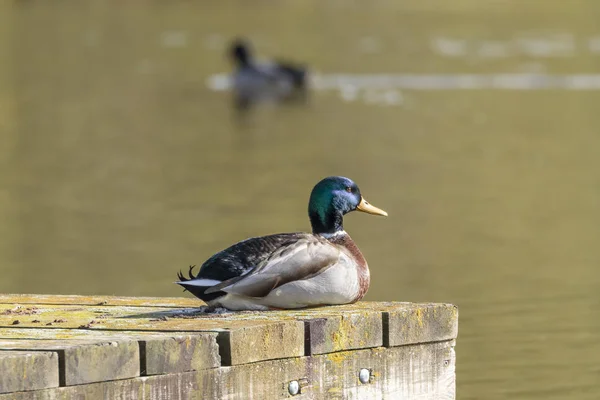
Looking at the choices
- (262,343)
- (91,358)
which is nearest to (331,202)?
(262,343)

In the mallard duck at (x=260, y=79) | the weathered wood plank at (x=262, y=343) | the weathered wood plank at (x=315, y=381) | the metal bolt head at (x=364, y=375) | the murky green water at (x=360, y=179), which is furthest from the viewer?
the mallard duck at (x=260, y=79)

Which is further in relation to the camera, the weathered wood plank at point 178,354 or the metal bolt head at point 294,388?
the metal bolt head at point 294,388

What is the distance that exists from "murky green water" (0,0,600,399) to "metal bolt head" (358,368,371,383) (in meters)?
2.10

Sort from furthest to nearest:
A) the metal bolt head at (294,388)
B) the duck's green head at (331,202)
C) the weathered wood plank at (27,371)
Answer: the duck's green head at (331,202)
the metal bolt head at (294,388)
the weathered wood plank at (27,371)

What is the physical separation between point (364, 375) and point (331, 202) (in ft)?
3.22

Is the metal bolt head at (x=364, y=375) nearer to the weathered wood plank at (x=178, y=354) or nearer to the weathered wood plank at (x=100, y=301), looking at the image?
the weathered wood plank at (x=178, y=354)

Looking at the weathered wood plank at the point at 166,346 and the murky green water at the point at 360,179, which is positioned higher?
the murky green water at the point at 360,179

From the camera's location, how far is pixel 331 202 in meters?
7.16

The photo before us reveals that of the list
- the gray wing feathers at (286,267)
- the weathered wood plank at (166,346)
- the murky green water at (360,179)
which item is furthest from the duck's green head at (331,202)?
the murky green water at (360,179)

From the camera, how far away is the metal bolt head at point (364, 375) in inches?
255

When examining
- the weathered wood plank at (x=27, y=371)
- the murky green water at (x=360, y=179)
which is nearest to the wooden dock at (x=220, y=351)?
the weathered wood plank at (x=27, y=371)

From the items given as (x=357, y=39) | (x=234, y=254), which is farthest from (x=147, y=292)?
(x=357, y=39)

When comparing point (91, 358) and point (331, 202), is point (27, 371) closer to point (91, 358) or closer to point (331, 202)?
point (91, 358)

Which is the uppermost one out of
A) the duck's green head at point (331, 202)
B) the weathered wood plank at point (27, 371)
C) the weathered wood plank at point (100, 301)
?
the duck's green head at point (331, 202)
